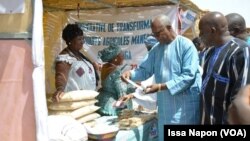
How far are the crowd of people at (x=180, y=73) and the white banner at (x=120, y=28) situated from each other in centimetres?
224

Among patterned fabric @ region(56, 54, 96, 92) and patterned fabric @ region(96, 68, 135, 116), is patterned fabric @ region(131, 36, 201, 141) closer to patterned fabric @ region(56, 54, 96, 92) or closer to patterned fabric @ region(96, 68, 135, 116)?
patterned fabric @ region(96, 68, 135, 116)

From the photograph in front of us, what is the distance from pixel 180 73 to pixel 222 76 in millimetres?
610

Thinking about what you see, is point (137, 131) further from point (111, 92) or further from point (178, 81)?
point (178, 81)

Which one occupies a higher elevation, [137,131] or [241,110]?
[241,110]

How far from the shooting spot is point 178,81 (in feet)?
9.76

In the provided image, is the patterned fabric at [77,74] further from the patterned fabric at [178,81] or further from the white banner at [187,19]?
the white banner at [187,19]

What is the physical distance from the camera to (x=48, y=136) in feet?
7.28

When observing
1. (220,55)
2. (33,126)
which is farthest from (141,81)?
(33,126)

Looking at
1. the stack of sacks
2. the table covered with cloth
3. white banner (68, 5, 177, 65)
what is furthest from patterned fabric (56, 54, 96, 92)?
white banner (68, 5, 177, 65)

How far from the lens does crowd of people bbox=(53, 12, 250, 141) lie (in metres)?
2.53

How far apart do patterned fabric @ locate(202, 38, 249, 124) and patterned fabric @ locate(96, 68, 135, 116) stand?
101 cm

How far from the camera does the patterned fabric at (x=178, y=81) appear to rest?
2.99 meters

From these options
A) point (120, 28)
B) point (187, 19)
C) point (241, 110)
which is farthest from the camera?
point (120, 28)

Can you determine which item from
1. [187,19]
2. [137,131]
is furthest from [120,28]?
[137,131]
